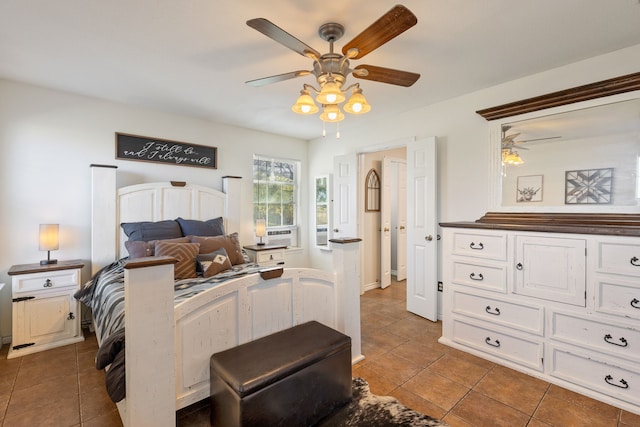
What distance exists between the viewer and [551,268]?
217 cm

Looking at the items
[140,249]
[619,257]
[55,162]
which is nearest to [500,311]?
[619,257]

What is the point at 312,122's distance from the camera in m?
4.01

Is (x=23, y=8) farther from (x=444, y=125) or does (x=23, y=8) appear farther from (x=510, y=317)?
(x=510, y=317)

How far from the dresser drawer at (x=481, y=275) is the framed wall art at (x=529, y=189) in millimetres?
735

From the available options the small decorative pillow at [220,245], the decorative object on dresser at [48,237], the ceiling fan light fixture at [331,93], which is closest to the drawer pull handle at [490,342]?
the ceiling fan light fixture at [331,93]

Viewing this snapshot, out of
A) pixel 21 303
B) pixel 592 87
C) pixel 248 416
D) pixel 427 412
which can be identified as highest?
pixel 592 87

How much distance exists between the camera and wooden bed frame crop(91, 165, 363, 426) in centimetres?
134

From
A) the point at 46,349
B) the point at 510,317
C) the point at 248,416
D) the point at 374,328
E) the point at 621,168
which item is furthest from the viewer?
the point at 374,328

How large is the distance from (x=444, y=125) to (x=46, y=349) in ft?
14.9

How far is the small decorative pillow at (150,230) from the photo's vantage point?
2966mm

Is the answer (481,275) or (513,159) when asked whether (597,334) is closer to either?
(481,275)

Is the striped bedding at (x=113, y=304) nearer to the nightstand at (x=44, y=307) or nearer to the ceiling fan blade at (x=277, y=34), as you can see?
the nightstand at (x=44, y=307)

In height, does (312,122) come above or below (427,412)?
above

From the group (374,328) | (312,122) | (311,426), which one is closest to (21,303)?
(311,426)
